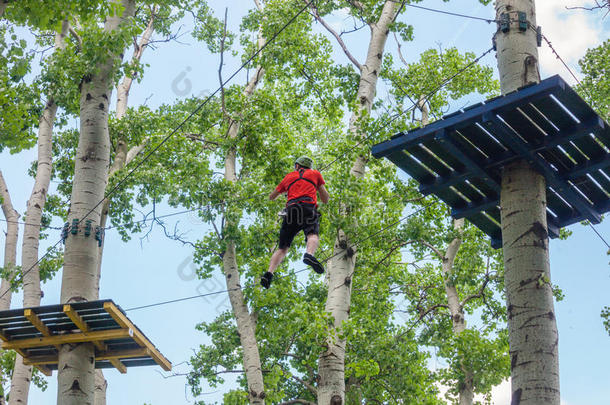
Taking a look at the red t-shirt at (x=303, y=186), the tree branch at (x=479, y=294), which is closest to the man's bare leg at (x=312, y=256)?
the red t-shirt at (x=303, y=186)

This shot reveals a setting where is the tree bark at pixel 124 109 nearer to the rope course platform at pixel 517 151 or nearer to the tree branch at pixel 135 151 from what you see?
the tree branch at pixel 135 151

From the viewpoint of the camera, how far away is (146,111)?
15.0 m

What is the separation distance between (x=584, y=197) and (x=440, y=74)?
1061 cm

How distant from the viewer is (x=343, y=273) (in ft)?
35.4

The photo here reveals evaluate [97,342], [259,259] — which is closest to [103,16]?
[97,342]

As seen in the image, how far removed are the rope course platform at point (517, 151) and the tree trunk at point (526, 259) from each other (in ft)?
0.95

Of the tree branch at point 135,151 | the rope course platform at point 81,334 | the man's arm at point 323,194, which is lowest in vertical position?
the rope course platform at point 81,334

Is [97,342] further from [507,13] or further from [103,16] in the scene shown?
[507,13]

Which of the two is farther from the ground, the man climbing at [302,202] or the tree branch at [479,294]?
the tree branch at [479,294]

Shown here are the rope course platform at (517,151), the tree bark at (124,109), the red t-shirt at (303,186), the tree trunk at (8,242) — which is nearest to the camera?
the rope course platform at (517,151)

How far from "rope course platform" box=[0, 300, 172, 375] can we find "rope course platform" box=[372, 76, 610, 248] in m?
3.53

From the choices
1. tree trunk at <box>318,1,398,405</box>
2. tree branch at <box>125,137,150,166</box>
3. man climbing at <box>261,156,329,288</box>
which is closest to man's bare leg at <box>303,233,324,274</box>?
man climbing at <box>261,156,329,288</box>

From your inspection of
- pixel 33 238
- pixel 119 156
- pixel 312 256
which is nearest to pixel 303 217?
pixel 312 256

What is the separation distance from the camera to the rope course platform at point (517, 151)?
6516 mm
